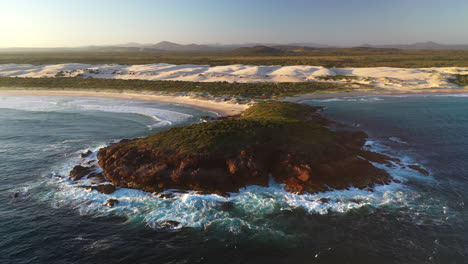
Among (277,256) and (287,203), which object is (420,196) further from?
(277,256)

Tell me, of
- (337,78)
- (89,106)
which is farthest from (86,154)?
(337,78)

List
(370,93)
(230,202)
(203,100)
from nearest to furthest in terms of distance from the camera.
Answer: (230,202) → (203,100) → (370,93)

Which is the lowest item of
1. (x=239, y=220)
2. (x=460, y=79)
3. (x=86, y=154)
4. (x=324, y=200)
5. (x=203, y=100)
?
(x=239, y=220)

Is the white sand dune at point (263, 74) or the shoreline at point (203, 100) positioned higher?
the white sand dune at point (263, 74)

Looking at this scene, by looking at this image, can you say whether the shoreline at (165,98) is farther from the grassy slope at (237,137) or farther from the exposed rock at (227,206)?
the exposed rock at (227,206)

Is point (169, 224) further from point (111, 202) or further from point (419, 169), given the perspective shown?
point (419, 169)

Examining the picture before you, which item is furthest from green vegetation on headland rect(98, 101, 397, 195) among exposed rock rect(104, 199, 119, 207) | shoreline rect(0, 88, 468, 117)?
shoreline rect(0, 88, 468, 117)

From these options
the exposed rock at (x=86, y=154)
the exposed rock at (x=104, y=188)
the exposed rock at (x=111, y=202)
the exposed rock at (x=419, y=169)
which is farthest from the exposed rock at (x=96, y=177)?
the exposed rock at (x=419, y=169)
